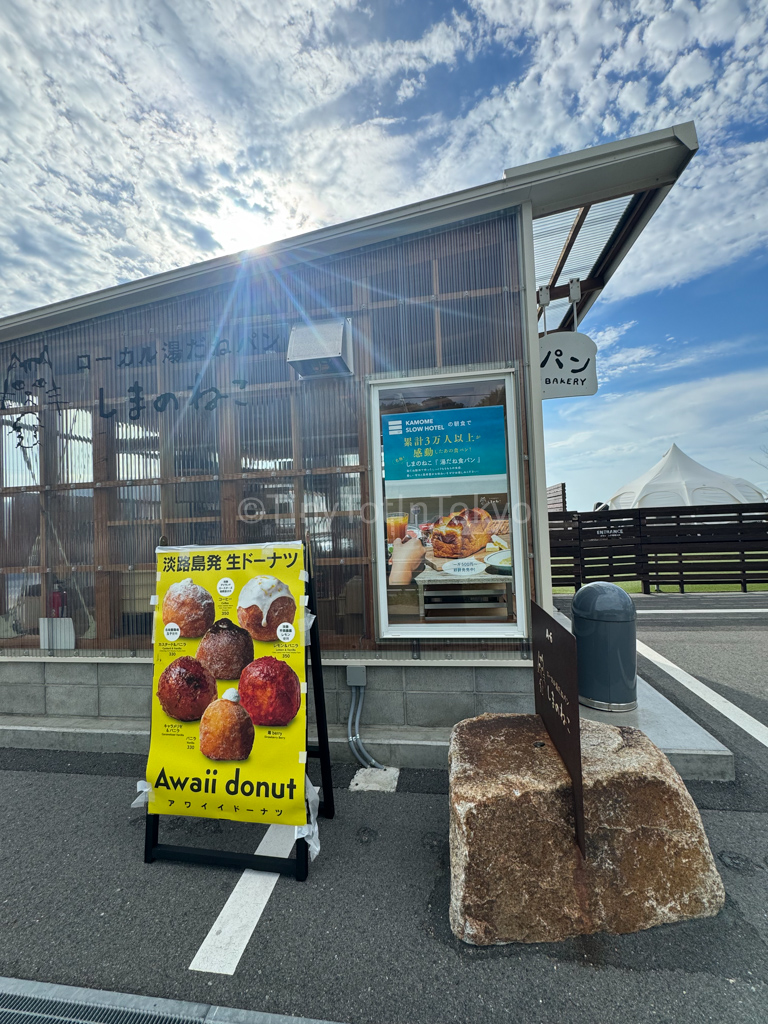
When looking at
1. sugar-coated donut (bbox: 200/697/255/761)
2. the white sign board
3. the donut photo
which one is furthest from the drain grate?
the white sign board

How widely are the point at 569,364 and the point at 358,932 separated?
440 cm

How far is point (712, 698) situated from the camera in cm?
484

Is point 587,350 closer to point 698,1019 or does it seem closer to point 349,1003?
point 698,1019

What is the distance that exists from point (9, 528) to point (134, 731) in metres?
2.37

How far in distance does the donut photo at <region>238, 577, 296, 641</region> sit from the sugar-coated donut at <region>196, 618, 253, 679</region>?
0.22ft

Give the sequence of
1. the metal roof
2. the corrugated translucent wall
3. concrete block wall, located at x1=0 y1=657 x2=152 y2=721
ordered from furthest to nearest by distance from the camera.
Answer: concrete block wall, located at x1=0 y1=657 x2=152 y2=721, the corrugated translucent wall, the metal roof

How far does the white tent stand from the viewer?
23297 mm

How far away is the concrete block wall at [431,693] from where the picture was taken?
3.69m

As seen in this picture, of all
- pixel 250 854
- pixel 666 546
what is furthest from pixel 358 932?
pixel 666 546

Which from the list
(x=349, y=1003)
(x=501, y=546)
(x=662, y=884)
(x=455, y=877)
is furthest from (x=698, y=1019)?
(x=501, y=546)

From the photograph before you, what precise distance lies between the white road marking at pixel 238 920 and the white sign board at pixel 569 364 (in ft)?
13.8

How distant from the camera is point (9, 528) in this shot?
4695 millimetres

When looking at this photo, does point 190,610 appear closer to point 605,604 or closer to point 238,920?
point 238,920

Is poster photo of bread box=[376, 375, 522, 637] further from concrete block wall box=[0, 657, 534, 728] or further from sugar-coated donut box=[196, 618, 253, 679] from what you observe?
sugar-coated donut box=[196, 618, 253, 679]
